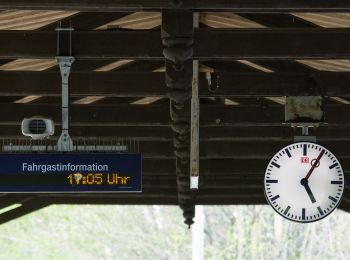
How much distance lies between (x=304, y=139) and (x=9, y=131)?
5030 mm

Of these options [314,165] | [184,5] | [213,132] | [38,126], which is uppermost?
[184,5]

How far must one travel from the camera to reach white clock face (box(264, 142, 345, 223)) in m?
8.20

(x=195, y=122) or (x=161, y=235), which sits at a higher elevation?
(x=195, y=122)

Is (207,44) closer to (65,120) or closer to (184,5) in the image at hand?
(184,5)

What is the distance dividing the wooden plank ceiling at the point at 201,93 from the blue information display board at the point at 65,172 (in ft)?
3.37

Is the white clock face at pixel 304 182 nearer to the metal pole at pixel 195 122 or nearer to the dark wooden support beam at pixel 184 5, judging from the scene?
the metal pole at pixel 195 122

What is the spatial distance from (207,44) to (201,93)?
1.90m

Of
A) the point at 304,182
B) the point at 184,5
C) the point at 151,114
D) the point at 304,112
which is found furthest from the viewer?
the point at 151,114

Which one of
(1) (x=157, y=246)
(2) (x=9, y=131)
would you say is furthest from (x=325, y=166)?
(1) (x=157, y=246)

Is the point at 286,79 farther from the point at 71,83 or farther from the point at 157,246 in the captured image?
the point at 157,246

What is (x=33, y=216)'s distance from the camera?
39.5m

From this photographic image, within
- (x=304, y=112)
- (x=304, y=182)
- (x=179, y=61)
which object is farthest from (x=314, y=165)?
(x=179, y=61)

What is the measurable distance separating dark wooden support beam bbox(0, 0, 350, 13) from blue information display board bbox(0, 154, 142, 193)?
2.07 metres

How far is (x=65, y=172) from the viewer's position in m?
8.65
